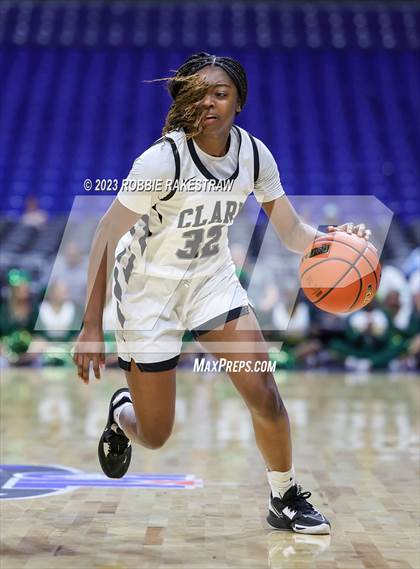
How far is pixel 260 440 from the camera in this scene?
14.4 feet

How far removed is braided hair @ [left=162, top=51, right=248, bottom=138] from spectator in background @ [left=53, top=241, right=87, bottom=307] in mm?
7182

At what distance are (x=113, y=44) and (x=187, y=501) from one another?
16321 millimetres

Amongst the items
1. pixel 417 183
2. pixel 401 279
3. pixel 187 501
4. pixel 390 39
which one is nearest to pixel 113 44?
pixel 390 39

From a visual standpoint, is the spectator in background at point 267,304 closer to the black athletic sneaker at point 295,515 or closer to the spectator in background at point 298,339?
the spectator in background at point 298,339

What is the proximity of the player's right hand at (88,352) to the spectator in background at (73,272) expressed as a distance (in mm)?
7319

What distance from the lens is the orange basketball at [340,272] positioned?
4309 millimetres

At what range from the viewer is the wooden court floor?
158 inches

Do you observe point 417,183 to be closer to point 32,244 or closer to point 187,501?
point 32,244

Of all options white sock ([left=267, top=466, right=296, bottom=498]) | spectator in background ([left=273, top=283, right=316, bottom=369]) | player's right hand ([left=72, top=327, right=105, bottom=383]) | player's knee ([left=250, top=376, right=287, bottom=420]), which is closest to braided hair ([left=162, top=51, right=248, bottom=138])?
player's right hand ([left=72, top=327, right=105, bottom=383])

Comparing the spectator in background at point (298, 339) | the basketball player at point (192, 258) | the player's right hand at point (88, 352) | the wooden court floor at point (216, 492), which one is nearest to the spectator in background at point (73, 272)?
the wooden court floor at point (216, 492)

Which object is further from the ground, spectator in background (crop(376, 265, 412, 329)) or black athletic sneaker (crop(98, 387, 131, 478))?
spectator in background (crop(376, 265, 412, 329))

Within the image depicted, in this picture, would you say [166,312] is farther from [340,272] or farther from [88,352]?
[340,272]

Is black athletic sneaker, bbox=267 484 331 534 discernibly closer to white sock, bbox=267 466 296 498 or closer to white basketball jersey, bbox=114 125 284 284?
white sock, bbox=267 466 296 498

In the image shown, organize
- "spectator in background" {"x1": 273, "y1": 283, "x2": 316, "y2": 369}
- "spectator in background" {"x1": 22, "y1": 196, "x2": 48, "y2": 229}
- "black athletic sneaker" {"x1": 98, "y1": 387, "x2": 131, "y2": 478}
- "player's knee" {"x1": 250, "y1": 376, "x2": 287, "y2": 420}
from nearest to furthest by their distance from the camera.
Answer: "player's knee" {"x1": 250, "y1": 376, "x2": 287, "y2": 420}
"black athletic sneaker" {"x1": 98, "y1": 387, "x2": 131, "y2": 478}
"spectator in background" {"x1": 273, "y1": 283, "x2": 316, "y2": 369}
"spectator in background" {"x1": 22, "y1": 196, "x2": 48, "y2": 229}
